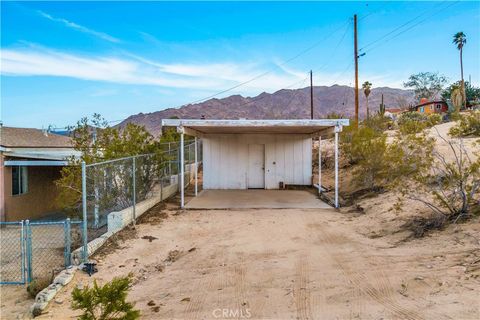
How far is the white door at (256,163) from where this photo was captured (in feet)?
56.7

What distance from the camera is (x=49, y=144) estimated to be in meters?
17.9

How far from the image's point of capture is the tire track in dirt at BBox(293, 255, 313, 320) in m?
4.49

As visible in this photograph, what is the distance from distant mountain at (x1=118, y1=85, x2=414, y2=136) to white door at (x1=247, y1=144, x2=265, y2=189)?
75711 mm

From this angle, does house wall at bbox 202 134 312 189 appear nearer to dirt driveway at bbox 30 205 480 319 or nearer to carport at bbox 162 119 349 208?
carport at bbox 162 119 349 208

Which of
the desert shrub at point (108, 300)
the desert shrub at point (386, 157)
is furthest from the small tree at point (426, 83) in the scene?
the desert shrub at point (108, 300)

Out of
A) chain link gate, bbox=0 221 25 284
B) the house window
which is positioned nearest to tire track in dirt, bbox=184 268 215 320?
chain link gate, bbox=0 221 25 284

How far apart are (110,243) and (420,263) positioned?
6.39 meters

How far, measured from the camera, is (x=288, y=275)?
5840 mm

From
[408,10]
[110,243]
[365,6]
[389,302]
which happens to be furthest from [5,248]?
[408,10]

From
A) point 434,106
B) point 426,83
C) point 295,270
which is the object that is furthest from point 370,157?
point 426,83

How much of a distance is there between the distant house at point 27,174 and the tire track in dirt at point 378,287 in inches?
395

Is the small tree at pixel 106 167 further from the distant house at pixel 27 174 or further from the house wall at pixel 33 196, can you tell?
the house wall at pixel 33 196

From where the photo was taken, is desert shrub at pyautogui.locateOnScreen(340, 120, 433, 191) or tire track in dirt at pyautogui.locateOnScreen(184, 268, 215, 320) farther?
desert shrub at pyautogui.locateOnScreen(340, 120, 433, 191)

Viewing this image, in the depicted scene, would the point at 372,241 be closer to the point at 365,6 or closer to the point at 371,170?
the point at 371,170
